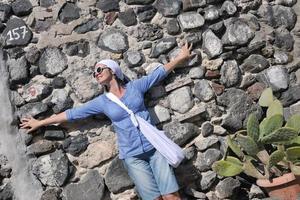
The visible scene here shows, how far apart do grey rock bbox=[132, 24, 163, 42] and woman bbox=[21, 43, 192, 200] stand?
396 mm

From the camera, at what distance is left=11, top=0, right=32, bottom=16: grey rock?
4836 millimetres

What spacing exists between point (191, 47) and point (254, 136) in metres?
0.99

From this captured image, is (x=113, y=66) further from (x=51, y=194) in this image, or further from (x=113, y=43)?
Answer: (x=51, y=194)

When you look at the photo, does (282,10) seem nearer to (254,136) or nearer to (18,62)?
(254,136)

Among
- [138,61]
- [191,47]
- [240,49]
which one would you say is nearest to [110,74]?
[138,61]

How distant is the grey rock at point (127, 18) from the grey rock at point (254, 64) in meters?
1.05

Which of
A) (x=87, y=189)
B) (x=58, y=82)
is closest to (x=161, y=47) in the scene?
(x=58, y=82)

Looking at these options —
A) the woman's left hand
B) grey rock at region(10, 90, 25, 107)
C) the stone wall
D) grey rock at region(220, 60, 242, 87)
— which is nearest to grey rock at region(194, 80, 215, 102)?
the stone wall

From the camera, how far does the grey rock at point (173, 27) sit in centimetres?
492

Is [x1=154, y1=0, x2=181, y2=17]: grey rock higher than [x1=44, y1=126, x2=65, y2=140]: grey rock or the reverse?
higher

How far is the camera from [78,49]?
4.82 m

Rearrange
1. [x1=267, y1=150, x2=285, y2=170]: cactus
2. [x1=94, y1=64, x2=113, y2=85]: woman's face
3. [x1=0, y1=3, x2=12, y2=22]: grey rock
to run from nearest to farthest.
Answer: [x1=267, y1=150, x2=285, y2=170]: cactus < [x1=94, y1=64, x2=113, y2=85]: woman's face < [x1=0, y1=3, x2=12, y2=22]: grey rock

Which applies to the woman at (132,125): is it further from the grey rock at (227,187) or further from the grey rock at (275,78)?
the grey rock at (275,78)

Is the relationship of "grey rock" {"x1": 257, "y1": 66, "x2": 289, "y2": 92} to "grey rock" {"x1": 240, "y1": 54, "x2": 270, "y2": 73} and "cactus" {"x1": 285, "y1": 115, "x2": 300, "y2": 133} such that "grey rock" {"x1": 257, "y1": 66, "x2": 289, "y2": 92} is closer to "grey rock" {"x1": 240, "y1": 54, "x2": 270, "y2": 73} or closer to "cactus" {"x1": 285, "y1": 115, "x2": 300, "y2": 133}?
"grey rock" {"x1": 240, "y1": 54, "x2": 270, "y2": 73}
